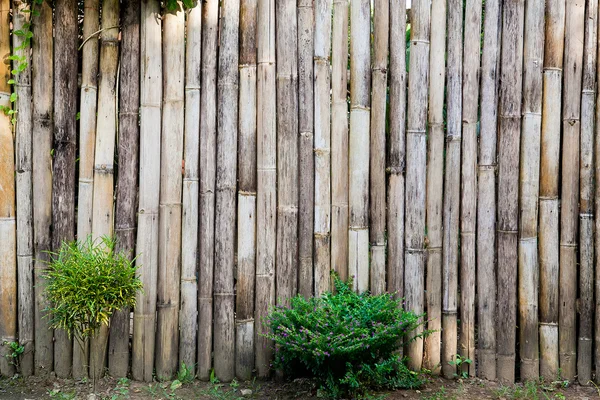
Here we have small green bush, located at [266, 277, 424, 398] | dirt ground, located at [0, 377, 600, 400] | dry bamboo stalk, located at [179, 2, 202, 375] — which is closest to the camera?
small green bush, located at [266, 277, 424, 398]

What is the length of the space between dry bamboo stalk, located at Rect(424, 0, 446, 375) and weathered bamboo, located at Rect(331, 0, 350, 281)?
1.83 feet

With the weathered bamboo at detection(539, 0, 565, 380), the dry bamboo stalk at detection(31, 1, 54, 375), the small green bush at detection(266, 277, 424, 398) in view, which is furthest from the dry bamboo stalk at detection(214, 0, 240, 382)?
the weathered bamboo at detection(539, 0, 565, 380)

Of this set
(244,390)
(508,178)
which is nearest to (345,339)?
(244,390)

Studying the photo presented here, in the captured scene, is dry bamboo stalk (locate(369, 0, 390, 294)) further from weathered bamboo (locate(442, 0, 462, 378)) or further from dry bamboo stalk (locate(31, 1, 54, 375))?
dry bamboo stalk (locate(31, 1, 54, 375))

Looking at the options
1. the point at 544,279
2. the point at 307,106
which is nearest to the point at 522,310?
the point at 544,279

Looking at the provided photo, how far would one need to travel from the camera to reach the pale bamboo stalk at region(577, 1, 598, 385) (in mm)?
3645

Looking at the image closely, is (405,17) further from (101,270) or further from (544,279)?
(101,270)

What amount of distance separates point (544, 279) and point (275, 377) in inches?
74.9

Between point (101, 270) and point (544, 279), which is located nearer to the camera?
point (101, 270)

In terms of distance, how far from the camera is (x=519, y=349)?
12.4 ft

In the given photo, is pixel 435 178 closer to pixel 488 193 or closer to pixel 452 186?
pixel 452 186

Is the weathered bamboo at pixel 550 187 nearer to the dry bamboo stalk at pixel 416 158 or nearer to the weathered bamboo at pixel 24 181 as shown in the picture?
the dry bamboo stalk at pixel 416 158

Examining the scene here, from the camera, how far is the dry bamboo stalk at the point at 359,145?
12.0 feet

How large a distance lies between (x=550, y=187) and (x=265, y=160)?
189 centimetres
